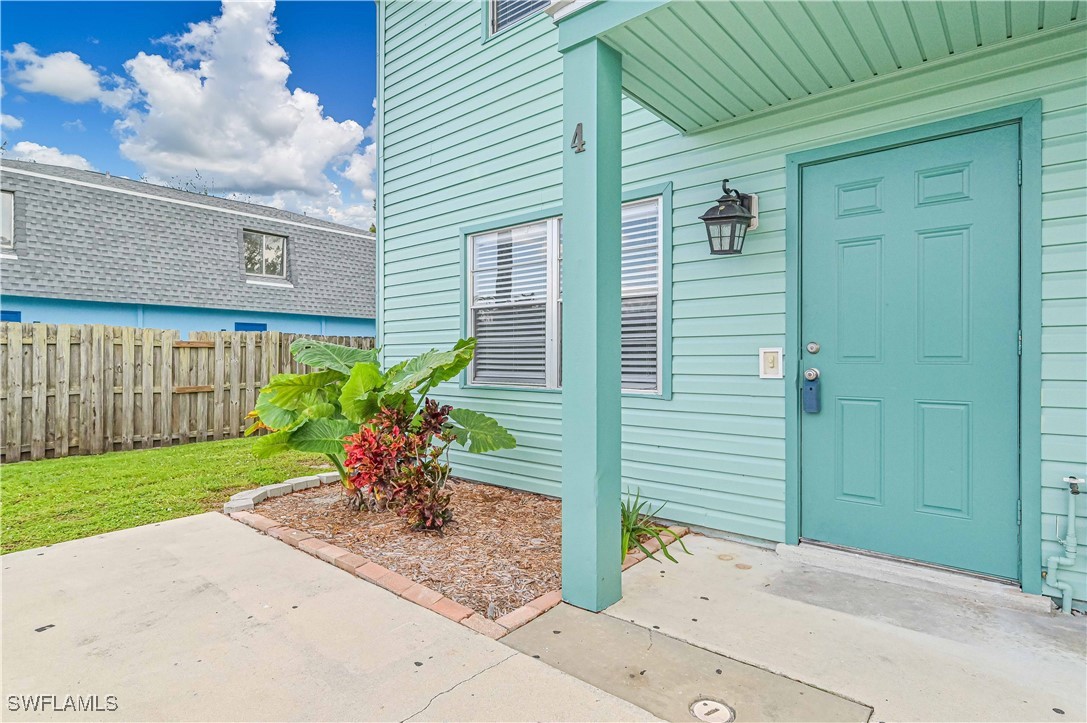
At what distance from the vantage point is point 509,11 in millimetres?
4645

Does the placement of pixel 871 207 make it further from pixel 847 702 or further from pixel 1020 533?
pixel 847 702

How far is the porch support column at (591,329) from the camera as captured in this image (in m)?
2.42

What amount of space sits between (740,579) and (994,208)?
2.20m

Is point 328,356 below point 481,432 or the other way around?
the other way around

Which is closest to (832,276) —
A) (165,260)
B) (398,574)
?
(398,574)

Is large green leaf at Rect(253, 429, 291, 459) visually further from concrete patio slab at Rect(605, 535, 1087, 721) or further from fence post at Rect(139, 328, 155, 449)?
fence post at Rect(139, 328, 155, 449)

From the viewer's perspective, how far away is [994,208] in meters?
2.57

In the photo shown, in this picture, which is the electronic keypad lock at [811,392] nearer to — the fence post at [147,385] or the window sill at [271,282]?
the fence post at [147,385]

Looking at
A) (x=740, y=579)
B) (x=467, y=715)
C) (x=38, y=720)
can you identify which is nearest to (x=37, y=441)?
(x=38, y=720)

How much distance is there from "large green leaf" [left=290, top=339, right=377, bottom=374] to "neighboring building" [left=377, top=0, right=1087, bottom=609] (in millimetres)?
2123

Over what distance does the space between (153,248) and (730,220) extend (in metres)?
13.4

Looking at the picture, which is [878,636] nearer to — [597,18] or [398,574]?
[398,574]

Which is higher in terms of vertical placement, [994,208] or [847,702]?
[994,208]

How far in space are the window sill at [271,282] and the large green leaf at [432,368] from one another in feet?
37.4
